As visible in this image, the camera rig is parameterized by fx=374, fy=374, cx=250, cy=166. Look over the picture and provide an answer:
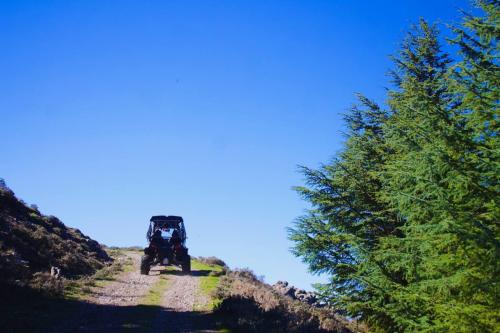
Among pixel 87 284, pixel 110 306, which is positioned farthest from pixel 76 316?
pixel 87 284

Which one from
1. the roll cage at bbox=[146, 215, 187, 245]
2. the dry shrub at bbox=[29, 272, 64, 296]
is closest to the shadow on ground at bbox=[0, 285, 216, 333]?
the dry shrub at bbox=[29, 272, 64, 296]

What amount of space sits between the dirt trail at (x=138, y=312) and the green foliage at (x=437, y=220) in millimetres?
4666

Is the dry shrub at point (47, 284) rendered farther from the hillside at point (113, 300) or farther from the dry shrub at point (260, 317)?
the dry shrub at point (260, 317)

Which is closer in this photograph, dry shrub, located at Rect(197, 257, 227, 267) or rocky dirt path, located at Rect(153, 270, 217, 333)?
rocky dirt path, located at Rect(153, 270, 217, 333)

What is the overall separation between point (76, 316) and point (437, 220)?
10.2m

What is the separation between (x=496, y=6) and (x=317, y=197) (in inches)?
330

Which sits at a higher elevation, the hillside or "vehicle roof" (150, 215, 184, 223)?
"vehicle roof" (150, 215, 184, 223)

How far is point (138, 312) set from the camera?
40.3 ft

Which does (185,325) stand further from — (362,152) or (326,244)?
(362,152)

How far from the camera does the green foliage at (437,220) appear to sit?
7.39m

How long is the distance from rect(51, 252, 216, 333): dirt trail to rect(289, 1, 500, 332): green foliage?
4.67 m

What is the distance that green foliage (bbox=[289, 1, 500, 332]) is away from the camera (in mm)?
7395

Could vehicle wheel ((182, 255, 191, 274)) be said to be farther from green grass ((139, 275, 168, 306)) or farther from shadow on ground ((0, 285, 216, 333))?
shadow on ground ((0, 285, 216, 333))

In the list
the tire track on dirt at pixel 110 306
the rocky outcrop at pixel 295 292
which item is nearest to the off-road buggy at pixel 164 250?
the tire track on dirt at pixel 110 306
